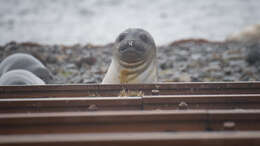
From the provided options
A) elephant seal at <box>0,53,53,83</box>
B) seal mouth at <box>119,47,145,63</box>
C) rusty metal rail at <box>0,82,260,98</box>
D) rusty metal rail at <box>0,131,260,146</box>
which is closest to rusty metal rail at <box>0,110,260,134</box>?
rusty metal rail at <box>0,131,260,146</box>

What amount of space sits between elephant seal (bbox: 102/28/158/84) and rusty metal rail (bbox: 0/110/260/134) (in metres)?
2.24

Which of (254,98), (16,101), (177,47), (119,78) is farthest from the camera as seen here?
(177,47)

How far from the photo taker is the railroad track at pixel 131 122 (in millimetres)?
1303

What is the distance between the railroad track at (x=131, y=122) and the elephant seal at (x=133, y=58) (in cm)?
123

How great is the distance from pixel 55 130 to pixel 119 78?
259 cm

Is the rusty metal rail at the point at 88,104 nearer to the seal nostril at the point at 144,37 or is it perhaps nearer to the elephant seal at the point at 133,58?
the elephant seal at the point at 133,58

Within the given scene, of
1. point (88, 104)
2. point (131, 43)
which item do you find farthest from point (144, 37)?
point (88, 104)

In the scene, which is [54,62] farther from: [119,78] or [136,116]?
[136,116]

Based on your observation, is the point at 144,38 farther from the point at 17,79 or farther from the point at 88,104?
the point at 88,104

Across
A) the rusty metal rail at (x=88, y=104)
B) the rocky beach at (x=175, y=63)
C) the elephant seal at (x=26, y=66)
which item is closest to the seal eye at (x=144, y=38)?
the rusty metal rail at (x=88, y=104)

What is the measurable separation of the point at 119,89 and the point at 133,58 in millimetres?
1130

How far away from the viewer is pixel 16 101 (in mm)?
2123

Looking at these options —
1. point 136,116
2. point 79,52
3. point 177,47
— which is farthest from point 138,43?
point 177,47

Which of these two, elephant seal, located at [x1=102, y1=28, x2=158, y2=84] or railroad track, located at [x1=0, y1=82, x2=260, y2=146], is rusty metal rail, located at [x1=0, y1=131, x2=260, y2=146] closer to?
railroad track, located at [x1=0, y1=82, x2=260, y2=146]
